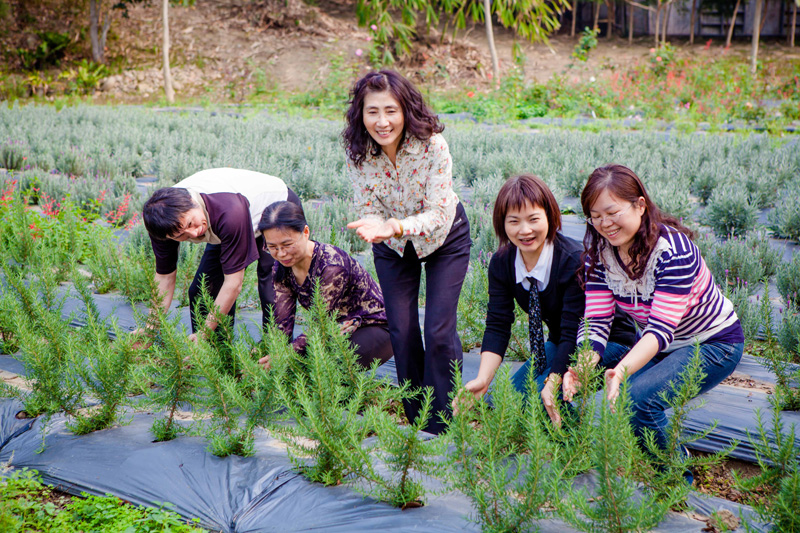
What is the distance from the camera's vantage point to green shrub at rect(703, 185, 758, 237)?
494 centimetres

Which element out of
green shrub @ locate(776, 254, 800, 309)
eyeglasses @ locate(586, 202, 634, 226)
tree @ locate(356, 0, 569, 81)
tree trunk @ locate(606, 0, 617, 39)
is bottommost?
green shrub @ locate(776, 254, 800, 309)

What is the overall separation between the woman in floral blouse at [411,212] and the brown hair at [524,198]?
0.27 metres

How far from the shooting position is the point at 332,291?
115 inches

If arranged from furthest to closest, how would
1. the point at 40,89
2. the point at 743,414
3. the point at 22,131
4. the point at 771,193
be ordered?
the point at 40,89 → the point at 22,131 → the point at 771,193 → the point at 743,414

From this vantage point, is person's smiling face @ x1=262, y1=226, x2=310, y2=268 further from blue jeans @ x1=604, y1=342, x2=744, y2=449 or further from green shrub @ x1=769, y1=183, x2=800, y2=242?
green shrub @ x1=769, y1=183, x2=800, y2=242

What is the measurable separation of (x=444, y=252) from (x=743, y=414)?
1.38 meters

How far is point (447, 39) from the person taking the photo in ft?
66.2

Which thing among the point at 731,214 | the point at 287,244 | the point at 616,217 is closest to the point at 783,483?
the point at 616,217

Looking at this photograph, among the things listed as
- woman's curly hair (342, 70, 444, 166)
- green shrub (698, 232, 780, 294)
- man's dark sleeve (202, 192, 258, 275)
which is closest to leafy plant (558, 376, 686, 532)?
woman's curly hair (342, 70, 444, 166)

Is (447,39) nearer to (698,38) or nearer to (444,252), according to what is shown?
(698,38)

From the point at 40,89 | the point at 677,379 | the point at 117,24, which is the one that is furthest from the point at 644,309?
the point at 117,24

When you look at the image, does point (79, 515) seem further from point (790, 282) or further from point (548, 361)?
point (790, 282)

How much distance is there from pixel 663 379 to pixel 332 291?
1414 mm

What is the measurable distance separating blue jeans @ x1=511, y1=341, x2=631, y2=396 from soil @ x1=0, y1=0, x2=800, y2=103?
49.4 ft
